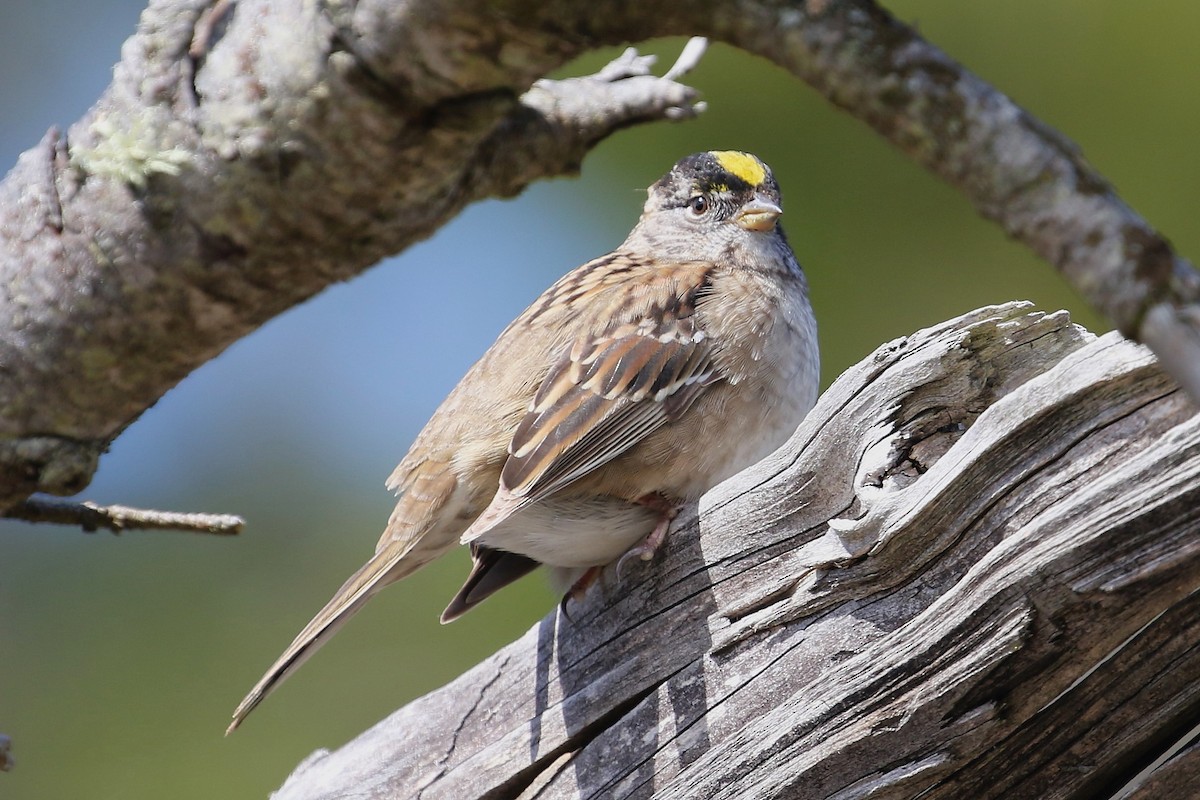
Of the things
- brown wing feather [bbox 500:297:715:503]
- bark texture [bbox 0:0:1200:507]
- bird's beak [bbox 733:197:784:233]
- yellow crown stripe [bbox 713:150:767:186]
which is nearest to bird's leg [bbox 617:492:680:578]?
brown wing feather [bbox 500:297:715:503]

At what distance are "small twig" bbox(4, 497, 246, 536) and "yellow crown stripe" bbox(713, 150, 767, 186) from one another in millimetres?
1795

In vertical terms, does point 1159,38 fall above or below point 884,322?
above

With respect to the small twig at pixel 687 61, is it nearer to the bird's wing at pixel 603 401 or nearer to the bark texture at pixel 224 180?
the bird's wing at pixel 603 401

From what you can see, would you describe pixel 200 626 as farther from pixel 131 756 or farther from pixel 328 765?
pixel 328 765

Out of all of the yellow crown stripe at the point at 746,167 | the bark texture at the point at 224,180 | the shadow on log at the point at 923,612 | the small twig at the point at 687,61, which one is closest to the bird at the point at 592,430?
the shadow on log at the point at 923,612

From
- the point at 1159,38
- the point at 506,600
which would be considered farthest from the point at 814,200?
the point at 506,600

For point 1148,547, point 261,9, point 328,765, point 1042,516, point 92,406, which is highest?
point 261,9

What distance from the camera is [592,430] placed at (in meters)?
2.92

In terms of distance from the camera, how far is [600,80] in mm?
3227

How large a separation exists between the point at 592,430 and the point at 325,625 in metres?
0.73

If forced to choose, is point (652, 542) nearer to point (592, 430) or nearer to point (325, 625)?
point (592, 430)

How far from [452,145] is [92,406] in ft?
2.76

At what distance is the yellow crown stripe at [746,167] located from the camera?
3.69m

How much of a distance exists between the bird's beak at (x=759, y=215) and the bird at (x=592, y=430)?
26cm
